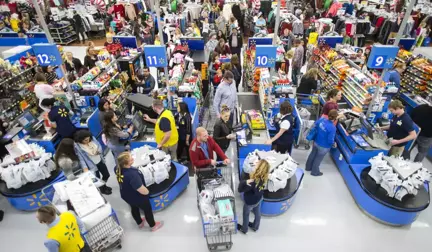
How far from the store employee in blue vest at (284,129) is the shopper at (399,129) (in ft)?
5.62

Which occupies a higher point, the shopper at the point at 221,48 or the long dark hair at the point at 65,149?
the shopper at the point at 221,48

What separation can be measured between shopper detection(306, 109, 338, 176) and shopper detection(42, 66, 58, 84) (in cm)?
759

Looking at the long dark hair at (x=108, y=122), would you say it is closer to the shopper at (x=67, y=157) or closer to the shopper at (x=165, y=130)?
the shopper at (x=67, y=157)

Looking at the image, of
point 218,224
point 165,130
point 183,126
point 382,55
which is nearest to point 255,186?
point 218,224

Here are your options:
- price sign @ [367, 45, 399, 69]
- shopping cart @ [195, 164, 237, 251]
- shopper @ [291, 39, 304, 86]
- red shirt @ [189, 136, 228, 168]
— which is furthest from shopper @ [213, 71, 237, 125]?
shopper @ [291, 39, 304, 86]

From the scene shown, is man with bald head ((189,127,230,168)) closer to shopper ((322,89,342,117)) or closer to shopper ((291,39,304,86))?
shopper ((322,89,342,117))

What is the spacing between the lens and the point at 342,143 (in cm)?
572

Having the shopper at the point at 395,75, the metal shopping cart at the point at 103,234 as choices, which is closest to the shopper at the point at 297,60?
the shopper at the point at 395,75

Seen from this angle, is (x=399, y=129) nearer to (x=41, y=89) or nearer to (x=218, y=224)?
(x=218, y=224)

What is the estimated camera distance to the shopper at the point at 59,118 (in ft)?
17.5

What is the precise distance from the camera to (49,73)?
845cm

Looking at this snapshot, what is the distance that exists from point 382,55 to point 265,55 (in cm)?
204

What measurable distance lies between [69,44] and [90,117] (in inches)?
385

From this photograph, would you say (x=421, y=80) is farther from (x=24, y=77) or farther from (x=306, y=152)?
(x=24, y=77)
